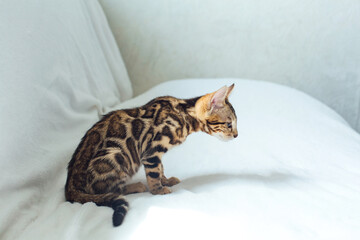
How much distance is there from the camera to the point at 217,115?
0.79 metres

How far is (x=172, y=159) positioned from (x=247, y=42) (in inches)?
33.9

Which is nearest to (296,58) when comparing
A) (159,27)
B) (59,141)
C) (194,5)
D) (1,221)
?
(194,5)

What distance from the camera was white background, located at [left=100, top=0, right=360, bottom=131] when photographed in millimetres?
1583

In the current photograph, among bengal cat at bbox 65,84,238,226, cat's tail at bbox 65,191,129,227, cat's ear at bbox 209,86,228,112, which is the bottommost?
cat's tail at bbox 65,191,129,227

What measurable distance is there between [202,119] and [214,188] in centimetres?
16

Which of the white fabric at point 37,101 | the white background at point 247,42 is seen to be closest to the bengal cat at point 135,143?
the white fabric at point 37,101

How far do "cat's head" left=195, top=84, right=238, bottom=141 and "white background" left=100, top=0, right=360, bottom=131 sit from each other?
860 mm

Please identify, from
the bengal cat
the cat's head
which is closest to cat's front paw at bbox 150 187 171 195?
the bengal cat

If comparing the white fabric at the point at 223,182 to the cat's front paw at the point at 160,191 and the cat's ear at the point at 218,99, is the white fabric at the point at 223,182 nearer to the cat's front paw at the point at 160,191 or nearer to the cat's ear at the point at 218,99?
the cat's front paw at the point at 160,191

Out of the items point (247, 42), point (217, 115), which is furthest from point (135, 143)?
point (247, 42)

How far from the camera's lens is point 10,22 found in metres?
0.86

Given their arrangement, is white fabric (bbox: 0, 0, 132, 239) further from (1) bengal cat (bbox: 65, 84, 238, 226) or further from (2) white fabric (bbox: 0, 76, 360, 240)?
(1) bengal cat (bbox: 65, 84, 238, 226)

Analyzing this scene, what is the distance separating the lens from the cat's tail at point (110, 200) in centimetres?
67

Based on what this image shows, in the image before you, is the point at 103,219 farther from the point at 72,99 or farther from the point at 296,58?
the point at 296,58
